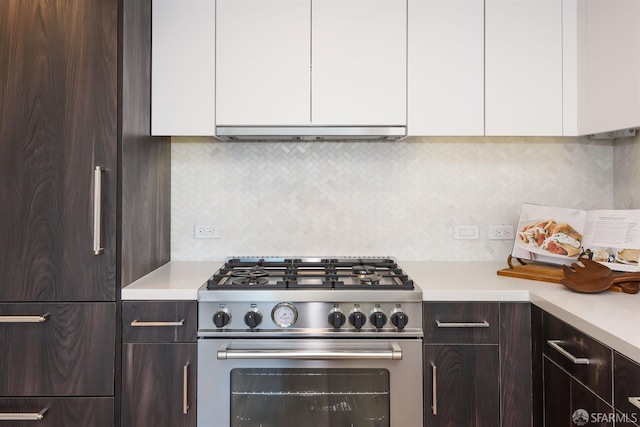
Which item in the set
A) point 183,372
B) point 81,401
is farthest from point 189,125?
→ point 81,401

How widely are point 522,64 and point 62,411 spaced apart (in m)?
2.35

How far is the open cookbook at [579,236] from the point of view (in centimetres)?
174

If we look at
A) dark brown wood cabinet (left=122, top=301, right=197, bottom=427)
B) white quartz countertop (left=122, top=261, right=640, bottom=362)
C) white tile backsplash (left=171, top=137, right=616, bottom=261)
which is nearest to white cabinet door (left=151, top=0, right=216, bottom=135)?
white tile backsplash (left=171, top=137, right=616, bottom=261)

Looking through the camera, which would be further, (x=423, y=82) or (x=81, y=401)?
(x=423, y=82)

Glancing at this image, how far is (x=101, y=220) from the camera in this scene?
1.68m

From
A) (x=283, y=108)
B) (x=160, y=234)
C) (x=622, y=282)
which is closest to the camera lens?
(x=622, y=282)

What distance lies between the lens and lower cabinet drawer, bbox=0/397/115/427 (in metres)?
1.65

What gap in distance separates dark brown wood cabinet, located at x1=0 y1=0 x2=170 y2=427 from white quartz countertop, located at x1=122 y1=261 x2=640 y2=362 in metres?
0.20

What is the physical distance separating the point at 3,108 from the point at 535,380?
2.23 meters

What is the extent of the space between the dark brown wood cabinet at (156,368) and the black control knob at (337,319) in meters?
0.53

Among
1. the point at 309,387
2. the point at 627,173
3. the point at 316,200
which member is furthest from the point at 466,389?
the point at 627,173

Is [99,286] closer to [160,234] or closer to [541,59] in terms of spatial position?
[160,234]

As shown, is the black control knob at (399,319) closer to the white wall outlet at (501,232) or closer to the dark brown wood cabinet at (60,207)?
the white wall outlet at (501,232)

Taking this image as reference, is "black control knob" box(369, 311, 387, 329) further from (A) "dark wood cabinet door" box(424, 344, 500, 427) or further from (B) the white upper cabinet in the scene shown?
(B) the white upper cabinet
